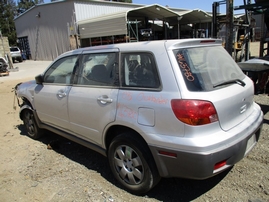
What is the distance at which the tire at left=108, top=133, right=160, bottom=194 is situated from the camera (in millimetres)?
2568

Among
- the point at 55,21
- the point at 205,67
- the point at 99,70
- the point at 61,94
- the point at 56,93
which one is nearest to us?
the point at 205,67

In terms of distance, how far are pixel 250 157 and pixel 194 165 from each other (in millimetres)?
1643

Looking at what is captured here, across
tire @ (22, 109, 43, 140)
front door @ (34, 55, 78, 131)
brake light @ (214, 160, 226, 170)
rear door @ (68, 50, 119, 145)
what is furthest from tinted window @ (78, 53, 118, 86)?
tire @ (22, 109, 43, 140)

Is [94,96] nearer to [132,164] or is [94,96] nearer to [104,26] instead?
[132,164]

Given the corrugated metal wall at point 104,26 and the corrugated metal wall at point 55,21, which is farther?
the corrugated metal wall at point 55,21

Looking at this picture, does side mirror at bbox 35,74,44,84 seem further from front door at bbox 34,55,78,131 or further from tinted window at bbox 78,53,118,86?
tinted window at bbox 78,53,118,86

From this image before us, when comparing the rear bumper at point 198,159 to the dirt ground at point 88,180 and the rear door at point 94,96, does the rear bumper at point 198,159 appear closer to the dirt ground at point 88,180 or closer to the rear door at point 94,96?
the dirt ground at point 88,180

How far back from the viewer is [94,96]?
3033 mm

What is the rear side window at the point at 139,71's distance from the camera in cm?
253

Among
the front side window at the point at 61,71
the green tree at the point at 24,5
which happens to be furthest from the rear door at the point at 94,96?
the green tree at the point at 24,5

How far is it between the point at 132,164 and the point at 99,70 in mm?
1317

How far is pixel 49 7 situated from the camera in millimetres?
23938

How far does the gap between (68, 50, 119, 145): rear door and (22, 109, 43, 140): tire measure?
1.44 metres

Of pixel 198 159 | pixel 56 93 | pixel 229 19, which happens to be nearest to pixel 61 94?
pixel 56 93
